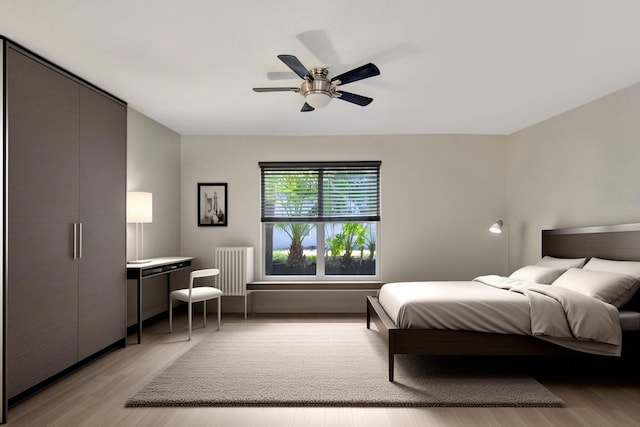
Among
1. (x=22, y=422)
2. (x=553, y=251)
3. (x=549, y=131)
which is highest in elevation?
(x=549, y=131)

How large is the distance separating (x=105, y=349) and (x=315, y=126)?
3389 millimetres

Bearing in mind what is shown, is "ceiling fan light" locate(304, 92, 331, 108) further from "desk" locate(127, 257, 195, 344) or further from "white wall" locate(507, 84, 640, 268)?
"white wall" locate(507, 84, 640, 268)

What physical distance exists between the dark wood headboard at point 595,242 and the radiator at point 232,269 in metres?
3.67

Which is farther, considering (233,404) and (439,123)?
(439,123)

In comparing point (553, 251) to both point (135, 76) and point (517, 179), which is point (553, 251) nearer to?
point (517, 179)

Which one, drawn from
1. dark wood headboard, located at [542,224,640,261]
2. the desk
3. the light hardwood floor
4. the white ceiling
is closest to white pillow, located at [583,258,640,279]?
dark wood headboard, located at [542,224,640,261]

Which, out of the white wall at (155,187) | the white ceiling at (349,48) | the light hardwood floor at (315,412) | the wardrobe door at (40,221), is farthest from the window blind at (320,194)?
the light hardwood floor at (315,412)

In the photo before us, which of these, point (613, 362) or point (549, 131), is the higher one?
point (549, 131)

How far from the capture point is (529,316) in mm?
3082

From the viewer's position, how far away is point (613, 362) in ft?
10.9

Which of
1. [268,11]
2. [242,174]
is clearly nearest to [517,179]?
[242,174]

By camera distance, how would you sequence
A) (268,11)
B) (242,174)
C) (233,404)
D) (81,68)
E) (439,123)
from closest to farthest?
(268,11), (233,404), (81,68), (439,123), (242,174)

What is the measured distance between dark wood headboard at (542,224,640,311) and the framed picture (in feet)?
13.4

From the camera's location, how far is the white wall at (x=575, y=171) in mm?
3705
